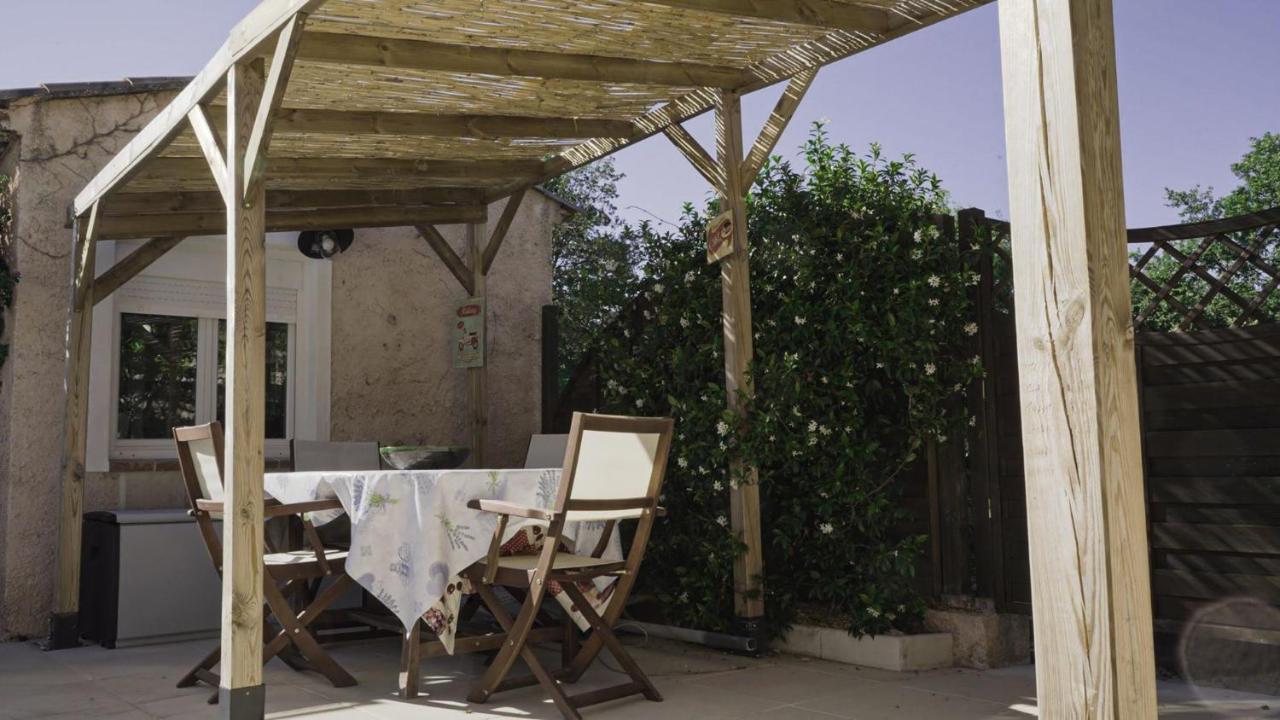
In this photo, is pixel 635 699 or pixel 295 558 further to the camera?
pixel 295 558

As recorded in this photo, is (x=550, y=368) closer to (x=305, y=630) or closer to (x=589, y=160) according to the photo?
(x=589, y=160)

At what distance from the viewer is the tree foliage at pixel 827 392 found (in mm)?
4754

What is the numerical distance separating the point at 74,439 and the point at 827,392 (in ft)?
12.5

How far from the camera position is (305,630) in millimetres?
4254

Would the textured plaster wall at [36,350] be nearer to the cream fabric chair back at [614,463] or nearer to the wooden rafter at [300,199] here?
the wooden rafter at [300,199]

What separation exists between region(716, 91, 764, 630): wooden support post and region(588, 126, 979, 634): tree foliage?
0.21 ft

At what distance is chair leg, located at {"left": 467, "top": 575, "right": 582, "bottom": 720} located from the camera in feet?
12.3

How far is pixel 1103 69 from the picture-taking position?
66.4 inches

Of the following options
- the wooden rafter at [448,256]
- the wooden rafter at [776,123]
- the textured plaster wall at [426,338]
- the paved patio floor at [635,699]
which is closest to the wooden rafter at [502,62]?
the wooden rafter at [776,123]

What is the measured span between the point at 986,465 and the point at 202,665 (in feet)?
11.0

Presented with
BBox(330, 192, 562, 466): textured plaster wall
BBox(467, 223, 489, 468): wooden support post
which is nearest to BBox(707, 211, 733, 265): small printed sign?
BBox(467, 223, 489, 468): wooden support post

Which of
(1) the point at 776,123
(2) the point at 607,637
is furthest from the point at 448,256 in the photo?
(2) the point at 607,637

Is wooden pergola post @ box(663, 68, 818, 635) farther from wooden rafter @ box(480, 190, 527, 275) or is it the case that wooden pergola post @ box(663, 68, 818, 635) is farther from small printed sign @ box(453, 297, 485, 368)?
small printed sign @ box(453, 297, 485, 368)

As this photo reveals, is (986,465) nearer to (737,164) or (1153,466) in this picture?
(1153,466)
